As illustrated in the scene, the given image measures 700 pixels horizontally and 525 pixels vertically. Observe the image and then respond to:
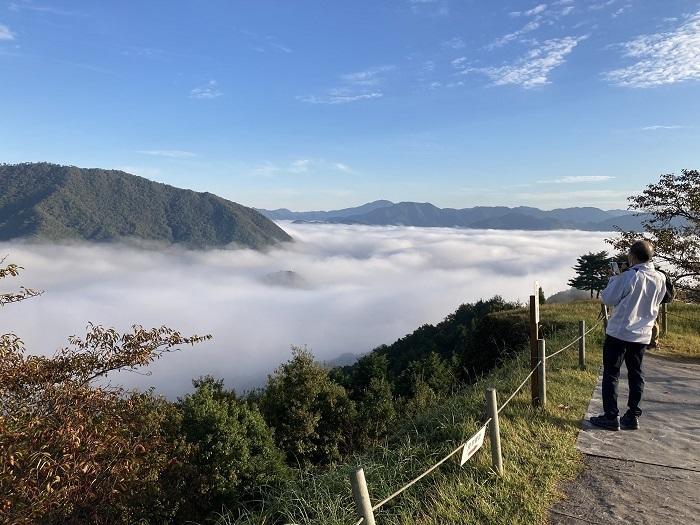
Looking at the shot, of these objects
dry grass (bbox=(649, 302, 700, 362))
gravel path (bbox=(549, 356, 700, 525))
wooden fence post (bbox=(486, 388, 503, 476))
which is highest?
wooden fence post (bbox=(486, 388, 503, 476))

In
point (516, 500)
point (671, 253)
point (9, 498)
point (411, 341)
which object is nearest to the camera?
point (516, 500)

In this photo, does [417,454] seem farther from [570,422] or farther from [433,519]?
[570,422]

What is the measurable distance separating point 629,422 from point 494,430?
2.74 meters

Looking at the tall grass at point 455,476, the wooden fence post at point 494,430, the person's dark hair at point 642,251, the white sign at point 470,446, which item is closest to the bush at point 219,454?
the tall grass at point 455,476

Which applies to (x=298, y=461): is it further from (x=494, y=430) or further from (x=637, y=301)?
(x=637, y=301)

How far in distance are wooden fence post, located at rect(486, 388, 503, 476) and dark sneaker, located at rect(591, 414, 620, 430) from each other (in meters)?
2.13

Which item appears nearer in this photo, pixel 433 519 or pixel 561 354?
pixel 433 519

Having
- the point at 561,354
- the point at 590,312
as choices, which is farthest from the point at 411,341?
the point at 561,354

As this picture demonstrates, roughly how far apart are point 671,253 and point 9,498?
764 inches

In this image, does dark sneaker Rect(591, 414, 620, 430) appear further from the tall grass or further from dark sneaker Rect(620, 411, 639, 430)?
the tall grass

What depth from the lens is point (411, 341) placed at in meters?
65.1

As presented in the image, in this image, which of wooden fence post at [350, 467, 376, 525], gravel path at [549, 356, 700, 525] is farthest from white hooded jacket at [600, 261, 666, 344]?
wooden fence post at [350, 467, 376, 525]

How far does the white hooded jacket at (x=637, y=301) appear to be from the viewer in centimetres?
518

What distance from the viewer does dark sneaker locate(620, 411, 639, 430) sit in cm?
567
